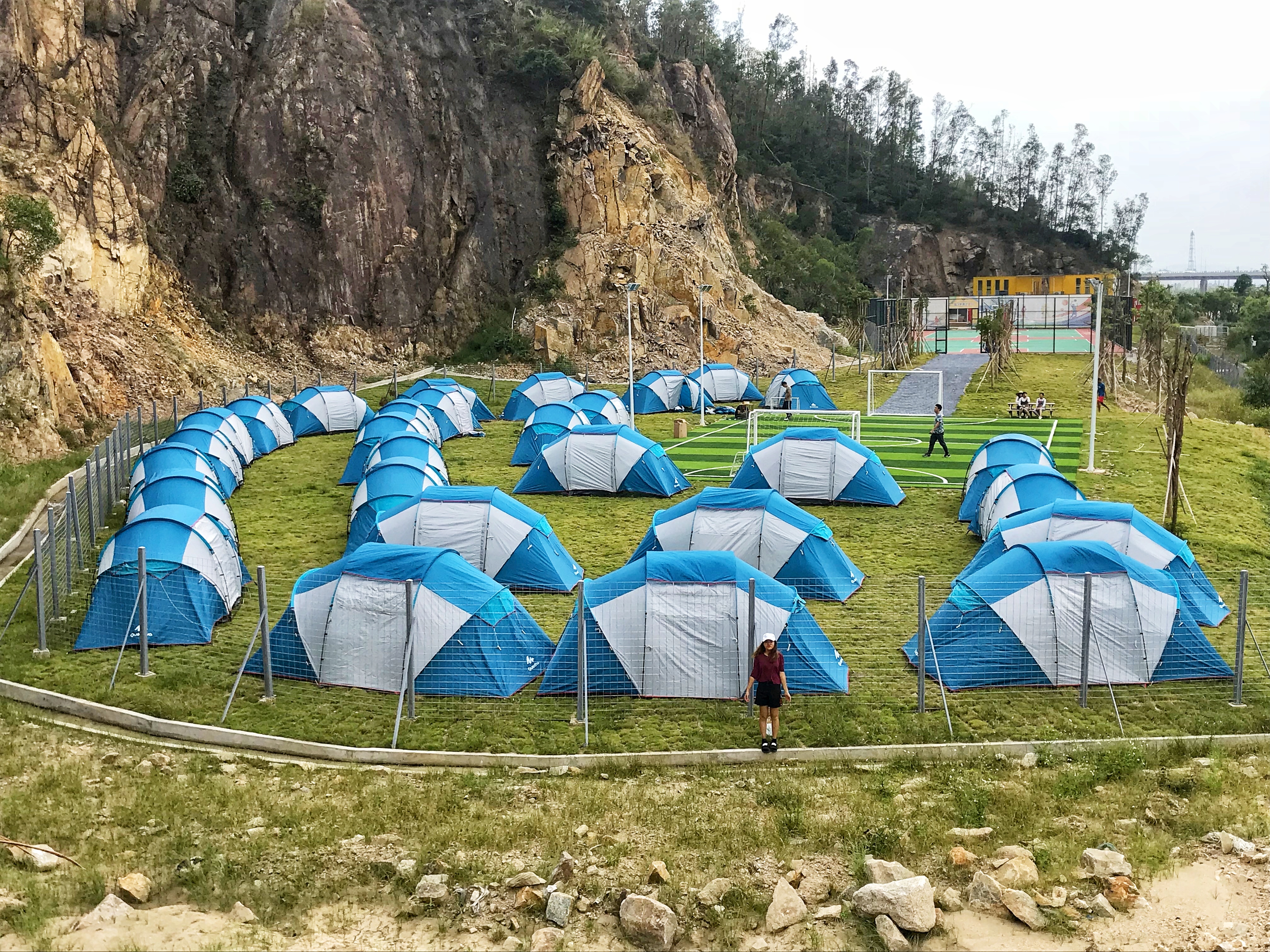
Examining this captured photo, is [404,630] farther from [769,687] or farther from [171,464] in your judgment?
[171,464]

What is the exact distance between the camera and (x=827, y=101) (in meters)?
116

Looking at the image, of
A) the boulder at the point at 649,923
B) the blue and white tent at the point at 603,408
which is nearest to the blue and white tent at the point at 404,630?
the boulder at the point at 649,923

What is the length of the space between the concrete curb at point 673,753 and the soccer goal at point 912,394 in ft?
87.5

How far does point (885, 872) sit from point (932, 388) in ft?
140

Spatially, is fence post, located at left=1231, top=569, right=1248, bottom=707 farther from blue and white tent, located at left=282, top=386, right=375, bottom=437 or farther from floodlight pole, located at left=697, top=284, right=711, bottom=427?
blue and white tent, located at left=282, top=386, right=375, bottom=437

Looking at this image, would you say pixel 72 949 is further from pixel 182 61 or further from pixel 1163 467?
pixel 182 61

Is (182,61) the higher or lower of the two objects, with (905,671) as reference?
higher

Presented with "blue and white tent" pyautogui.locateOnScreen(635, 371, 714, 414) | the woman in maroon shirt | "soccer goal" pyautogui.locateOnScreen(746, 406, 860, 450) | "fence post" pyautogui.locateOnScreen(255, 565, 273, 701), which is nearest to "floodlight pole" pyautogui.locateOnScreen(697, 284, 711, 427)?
"blue and white tent" pyautogui.locateOnScreen(635, 371, 714, 414)

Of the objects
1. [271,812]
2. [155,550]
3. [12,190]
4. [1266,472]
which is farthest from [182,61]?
[271,812]

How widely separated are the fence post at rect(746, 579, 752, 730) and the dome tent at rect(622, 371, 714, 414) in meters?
30.3

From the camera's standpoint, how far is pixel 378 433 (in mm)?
30203

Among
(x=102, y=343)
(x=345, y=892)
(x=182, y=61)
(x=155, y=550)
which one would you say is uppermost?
(x=182, y=61)

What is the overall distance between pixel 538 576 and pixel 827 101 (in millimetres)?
106035

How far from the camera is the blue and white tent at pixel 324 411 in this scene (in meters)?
37.9
